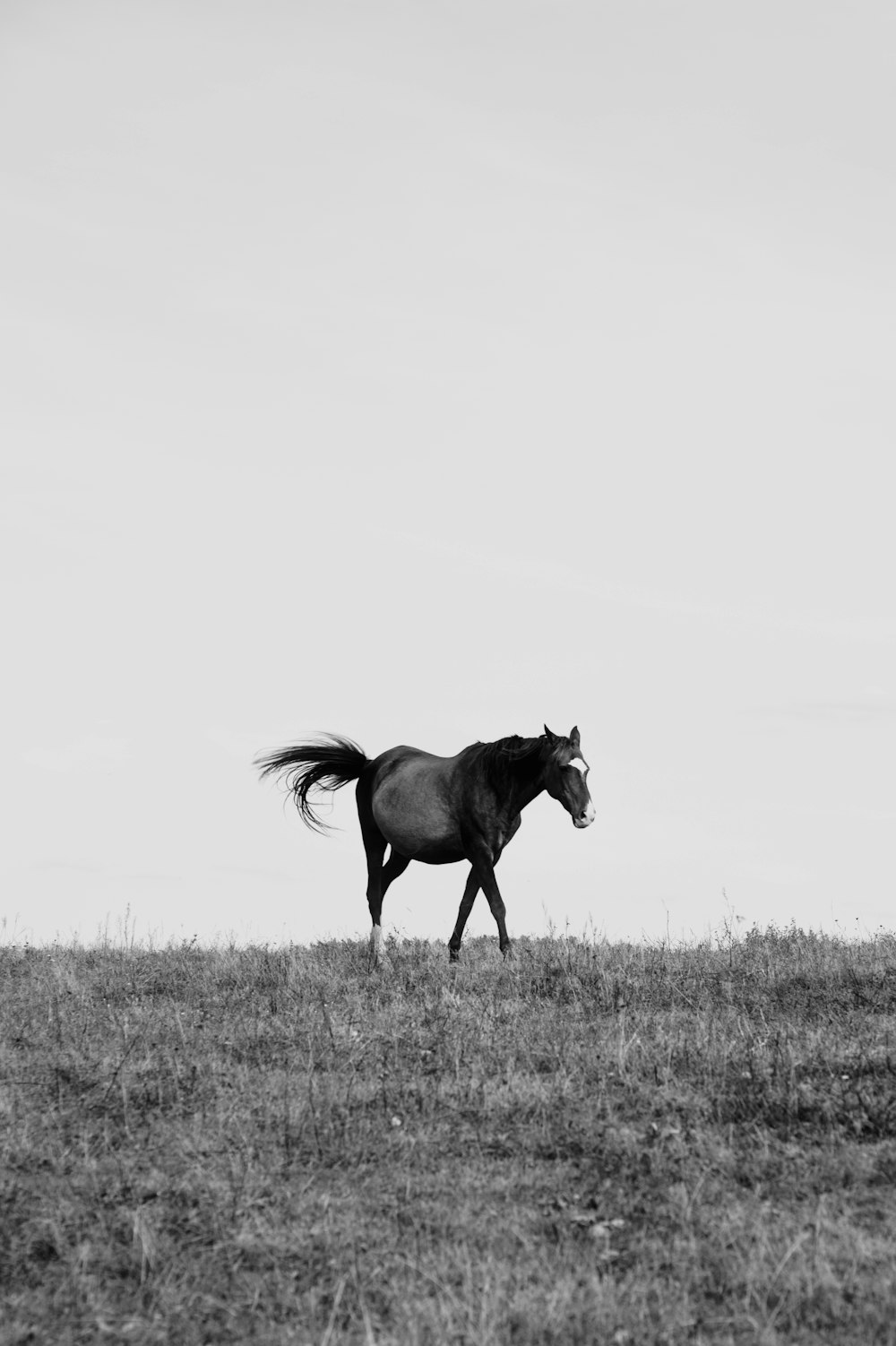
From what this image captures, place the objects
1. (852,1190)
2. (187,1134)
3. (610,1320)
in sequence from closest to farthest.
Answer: (610,1320) < (852,1190) < (187,1134)

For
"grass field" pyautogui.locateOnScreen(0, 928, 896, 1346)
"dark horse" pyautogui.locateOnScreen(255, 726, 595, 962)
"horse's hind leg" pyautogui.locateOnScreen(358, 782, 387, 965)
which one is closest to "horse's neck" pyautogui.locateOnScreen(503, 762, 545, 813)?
"dark horse" pyautogui.locateOnScreen(255, 726, 595, 962)

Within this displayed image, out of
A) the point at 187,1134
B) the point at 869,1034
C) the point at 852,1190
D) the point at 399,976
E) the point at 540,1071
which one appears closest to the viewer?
the point at 852,1190

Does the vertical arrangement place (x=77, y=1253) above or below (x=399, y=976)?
below

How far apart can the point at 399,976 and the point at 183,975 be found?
8.56 ft

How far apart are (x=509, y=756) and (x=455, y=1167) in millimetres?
7866

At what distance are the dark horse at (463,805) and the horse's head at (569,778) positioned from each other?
0.01 m

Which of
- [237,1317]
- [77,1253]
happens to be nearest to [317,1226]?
[237,1317]

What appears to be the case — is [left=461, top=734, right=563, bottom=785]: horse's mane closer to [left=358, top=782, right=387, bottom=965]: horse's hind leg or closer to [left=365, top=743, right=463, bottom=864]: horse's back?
[left=365, top=743, right=463, bottom=864]: horse's back

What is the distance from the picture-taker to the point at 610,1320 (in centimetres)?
604

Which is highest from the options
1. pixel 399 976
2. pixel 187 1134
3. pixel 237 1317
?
pixel 399 976

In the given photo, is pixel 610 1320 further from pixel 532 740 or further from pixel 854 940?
pixel 854 940

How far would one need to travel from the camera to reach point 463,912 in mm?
15312

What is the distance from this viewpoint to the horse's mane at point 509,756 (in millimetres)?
15242

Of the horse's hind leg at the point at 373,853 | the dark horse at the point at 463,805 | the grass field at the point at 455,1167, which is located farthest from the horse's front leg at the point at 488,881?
the grass field at the point at 455,1167
